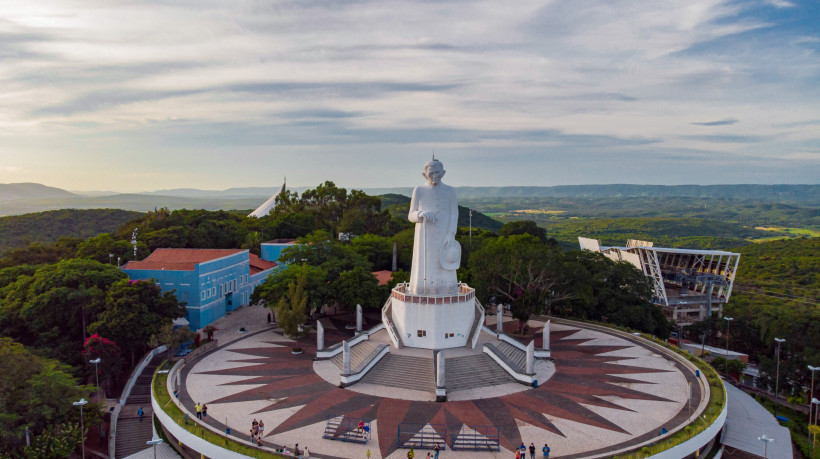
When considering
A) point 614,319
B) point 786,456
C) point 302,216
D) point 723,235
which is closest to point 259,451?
point 786,456

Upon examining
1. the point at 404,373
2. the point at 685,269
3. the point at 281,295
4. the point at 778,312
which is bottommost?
the point at 404,373

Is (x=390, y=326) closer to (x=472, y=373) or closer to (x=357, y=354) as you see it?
(x=357, y=354)

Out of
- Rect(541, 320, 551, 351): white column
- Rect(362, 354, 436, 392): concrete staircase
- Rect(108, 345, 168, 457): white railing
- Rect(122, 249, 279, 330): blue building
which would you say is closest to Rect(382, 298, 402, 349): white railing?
Rect(362, 354, 436, 392): concrete staircase

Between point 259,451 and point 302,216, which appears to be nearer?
point 259,451

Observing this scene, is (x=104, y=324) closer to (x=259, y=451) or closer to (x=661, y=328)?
(x=259, y=451)

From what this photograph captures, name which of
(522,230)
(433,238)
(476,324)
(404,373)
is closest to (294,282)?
(433,238)
